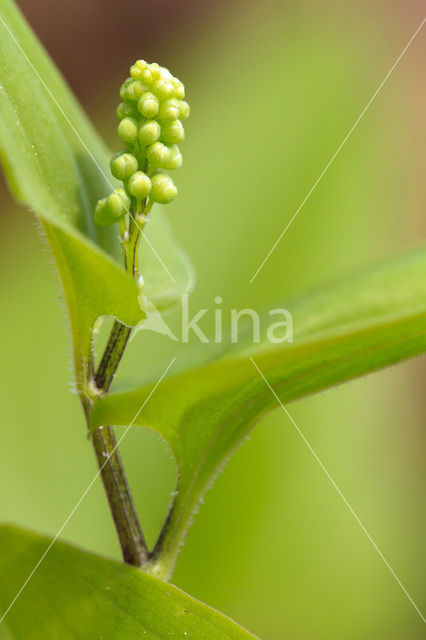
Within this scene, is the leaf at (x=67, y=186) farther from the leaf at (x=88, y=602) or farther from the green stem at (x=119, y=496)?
the leaf at (x=88, y=602)

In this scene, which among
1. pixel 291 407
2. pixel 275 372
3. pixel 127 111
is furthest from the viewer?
pixel 291 407

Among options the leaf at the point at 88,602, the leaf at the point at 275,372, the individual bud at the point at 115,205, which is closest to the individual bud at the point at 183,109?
the individual bud at the point at 115,205

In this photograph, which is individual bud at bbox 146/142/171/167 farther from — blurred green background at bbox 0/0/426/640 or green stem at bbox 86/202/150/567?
blurred green background at bbox 0/0/426/640

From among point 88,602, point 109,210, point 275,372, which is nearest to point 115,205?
point 109,210

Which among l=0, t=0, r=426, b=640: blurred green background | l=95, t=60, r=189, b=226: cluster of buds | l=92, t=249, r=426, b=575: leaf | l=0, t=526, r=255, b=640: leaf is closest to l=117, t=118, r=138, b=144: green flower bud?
l=95, t=60, r=189, b=226: cluster of buds

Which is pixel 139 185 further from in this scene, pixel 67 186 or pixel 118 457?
pixel 118 457

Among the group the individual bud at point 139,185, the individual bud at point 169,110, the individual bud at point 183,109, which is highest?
the individual bud at point 169,110
